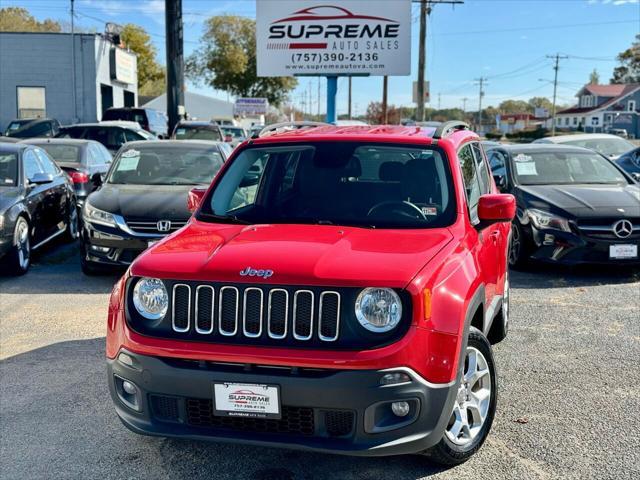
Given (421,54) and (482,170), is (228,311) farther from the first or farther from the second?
(421,54)

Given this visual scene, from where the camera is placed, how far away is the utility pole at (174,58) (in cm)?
A: 2281

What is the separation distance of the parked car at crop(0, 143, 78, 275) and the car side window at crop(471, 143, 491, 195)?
5.45 meters

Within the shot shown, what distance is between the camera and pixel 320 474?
3607 mm

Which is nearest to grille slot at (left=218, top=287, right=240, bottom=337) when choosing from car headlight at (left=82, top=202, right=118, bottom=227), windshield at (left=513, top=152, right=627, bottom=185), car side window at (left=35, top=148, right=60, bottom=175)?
car headlight at (left=82, top=202, right=118, bottom=227)

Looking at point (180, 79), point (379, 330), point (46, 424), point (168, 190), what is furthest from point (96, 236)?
point (180, 79)

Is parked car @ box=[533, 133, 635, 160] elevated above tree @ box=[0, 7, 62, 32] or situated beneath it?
situated beneath

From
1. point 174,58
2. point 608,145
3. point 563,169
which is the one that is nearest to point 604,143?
point 608,145

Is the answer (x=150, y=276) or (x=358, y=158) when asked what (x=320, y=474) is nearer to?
(x=150, y=276)

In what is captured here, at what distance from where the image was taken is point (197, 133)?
20453mm

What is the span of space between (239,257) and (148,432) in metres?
0.92

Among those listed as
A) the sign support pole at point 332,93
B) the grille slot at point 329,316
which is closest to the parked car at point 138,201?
the grille slot at point 329,316

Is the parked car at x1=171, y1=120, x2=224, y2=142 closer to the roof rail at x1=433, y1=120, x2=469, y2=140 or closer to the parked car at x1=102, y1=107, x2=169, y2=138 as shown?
the parked car at x1=102, y1=107, x2=169, y2=138

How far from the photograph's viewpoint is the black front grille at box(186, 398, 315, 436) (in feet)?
10.3

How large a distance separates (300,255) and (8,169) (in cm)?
690
